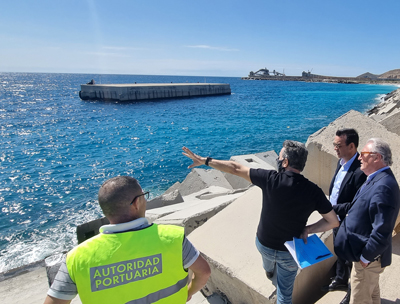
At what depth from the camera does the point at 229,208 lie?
13.7 ft

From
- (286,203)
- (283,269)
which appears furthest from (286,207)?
(283,269)

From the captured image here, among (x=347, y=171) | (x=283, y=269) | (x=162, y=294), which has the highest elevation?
(x=347, y=171)

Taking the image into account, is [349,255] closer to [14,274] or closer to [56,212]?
[14,274]

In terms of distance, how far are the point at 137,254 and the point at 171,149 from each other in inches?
681

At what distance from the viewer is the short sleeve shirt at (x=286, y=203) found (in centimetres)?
200

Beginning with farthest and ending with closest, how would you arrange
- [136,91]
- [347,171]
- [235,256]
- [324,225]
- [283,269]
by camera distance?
1. [136,91]
2. [235,256]
3. [347,171]
4. [283,269]
5. [324,225]

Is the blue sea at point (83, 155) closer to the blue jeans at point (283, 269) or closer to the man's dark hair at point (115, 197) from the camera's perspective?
the blue jeans at point (283, 269)

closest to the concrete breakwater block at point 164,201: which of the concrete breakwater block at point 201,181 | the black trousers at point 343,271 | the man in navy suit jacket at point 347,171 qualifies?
the concrete breakwater block at point 201,181

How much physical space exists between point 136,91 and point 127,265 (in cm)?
4748

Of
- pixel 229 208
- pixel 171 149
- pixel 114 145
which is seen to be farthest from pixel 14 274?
pixel 114 145

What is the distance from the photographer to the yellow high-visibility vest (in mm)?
1359

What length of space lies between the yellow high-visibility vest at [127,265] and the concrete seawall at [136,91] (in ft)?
153

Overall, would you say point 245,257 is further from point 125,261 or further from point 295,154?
point 125,261

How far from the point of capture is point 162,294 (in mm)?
1476
